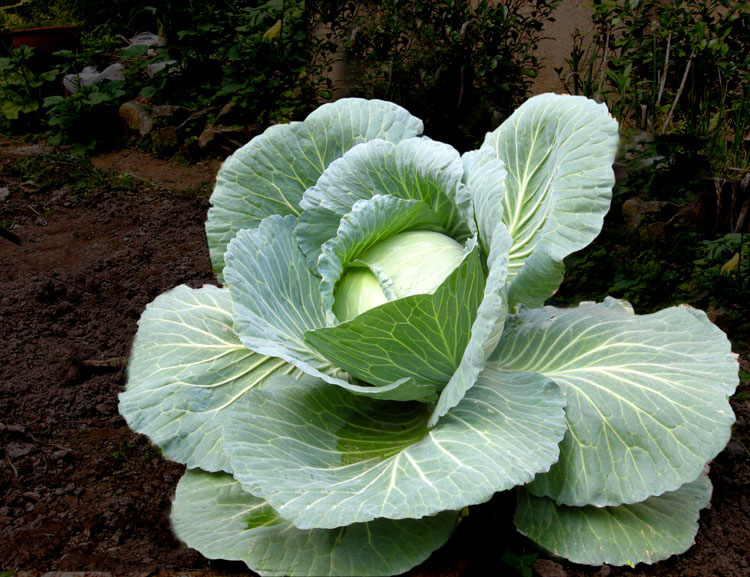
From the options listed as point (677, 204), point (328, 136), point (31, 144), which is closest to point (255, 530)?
point (328, 136)

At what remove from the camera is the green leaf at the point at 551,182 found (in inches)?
69.3

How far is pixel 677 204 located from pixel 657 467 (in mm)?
2039

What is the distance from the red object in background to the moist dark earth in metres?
3.87

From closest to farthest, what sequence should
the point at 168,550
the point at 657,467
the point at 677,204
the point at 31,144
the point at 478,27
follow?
the point at 657,467
the point at 168,550
the point at 677,204
the point at 478,27
the point at 31,144

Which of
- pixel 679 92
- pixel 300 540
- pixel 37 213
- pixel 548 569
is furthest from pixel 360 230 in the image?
pixel 37 213

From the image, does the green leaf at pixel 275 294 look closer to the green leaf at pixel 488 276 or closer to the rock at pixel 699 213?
the green leaf at pixel 488 276

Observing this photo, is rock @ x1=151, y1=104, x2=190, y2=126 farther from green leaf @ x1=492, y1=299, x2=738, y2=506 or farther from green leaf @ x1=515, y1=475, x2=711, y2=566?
green leaf @ x1=515, y1=475, x2=711, y2=566

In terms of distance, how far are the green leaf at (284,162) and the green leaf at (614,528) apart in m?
1.21

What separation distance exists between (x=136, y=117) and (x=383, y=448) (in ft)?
16.0

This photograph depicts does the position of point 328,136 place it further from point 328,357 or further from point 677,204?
point 677,204

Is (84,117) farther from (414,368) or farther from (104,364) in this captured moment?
(414,368)

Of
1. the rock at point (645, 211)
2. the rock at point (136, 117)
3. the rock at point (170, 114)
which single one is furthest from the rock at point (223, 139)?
the rock at point (645, 211)

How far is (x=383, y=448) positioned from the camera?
172 cm

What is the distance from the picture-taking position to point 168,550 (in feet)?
5.93
